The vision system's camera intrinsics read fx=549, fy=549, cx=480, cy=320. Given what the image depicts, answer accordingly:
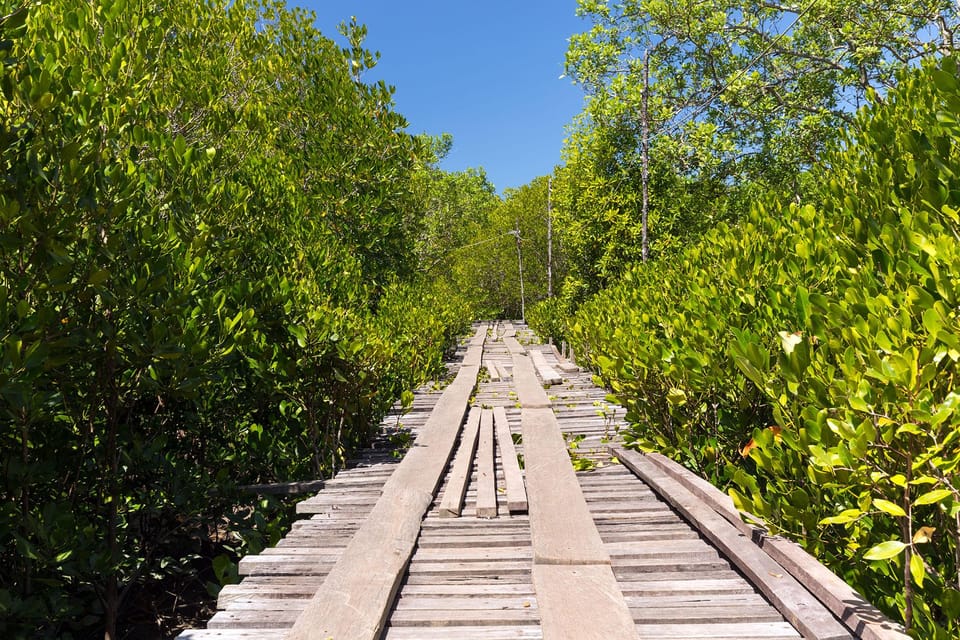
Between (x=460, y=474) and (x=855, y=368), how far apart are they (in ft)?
12.7

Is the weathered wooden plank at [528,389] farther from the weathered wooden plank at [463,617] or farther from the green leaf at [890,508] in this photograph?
the green leaf at [890,508]

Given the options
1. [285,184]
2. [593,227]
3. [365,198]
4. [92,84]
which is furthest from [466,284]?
[92,84]

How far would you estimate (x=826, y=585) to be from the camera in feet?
9.25

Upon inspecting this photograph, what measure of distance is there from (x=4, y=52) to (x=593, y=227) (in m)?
16.1

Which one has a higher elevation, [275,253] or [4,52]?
[4,52]

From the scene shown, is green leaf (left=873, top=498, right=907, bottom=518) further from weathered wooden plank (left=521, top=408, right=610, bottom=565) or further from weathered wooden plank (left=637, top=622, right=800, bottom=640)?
weathered wooden plank (left=521, top=408, right=610, bottom=565)

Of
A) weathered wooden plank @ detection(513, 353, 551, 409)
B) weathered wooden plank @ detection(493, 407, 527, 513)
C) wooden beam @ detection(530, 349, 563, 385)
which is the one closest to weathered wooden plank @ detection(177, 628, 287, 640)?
weathered wooden plank @ detection(493, 407, 527, 513)

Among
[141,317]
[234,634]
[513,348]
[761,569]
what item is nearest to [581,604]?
[761,569]

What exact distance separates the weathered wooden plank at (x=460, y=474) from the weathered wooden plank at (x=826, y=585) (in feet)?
6.88

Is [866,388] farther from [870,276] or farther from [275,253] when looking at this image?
[275,253]

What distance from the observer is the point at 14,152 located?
10.6 ft

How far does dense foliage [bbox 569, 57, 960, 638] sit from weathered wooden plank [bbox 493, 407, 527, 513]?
4.69 ft

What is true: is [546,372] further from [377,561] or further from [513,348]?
[377,561]

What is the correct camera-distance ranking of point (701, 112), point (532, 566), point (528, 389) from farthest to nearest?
point (701, 112), point (528, 389), point (532, 566)
